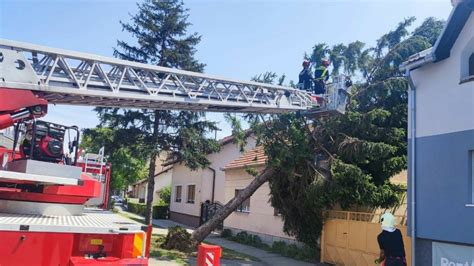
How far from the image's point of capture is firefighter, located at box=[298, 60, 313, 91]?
11648mm

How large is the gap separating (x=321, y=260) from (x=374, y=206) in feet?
8.08

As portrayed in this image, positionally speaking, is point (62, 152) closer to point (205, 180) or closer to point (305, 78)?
point (305, 78)

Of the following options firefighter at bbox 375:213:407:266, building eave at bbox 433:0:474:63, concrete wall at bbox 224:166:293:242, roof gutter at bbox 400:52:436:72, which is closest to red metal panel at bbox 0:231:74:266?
firefighter at bbox 375:213:407:266

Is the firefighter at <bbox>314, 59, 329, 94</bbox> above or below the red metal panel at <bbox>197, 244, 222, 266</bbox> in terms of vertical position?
above

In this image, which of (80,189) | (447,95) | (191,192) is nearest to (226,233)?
(191,192)

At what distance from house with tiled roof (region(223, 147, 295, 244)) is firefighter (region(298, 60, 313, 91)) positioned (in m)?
4.43

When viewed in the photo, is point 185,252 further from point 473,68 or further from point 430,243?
point 473,68

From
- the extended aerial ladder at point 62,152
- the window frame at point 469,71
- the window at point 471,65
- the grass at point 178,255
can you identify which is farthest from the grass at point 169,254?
the window at point 471,65

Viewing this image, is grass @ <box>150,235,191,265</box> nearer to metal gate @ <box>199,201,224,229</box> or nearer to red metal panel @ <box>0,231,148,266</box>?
red metal panel @ <box>0,231,148,266</box>

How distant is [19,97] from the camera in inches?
249

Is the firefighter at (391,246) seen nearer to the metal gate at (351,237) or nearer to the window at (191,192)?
the metal gate at (351,237)

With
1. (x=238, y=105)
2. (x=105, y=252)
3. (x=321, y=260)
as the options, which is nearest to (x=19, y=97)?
(x=105, y=252)

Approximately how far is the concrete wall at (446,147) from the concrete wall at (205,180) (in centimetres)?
1137

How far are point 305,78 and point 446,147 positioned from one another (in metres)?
3.76
